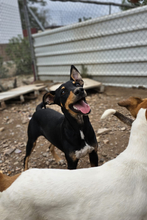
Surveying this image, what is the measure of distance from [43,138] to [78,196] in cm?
261

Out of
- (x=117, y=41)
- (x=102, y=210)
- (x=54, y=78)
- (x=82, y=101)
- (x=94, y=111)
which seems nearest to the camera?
(x=102, y=210)

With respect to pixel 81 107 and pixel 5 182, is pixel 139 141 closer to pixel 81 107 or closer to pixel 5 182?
pixel 81 107

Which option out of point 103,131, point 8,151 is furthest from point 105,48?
point 8,151

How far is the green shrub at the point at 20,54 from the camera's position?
7516 millimetres

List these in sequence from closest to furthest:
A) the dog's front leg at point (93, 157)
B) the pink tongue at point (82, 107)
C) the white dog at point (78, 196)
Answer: the white dog at point (78, 196) < the pink tongue at point (82, 107) < the dog's front leg at point (93, 157)

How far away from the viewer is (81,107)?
1.94 m

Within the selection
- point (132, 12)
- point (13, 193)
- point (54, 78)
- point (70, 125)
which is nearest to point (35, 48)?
point (54, 78)

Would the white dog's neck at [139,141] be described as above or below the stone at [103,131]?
above

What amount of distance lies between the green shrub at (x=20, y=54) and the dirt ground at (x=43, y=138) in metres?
2.71

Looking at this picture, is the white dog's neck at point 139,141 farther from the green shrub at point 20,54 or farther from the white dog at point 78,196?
the green shrub at point 20,54

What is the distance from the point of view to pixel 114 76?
5961 millimetres

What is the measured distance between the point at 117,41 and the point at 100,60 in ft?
2.68

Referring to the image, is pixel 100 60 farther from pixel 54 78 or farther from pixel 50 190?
pixel 50 190

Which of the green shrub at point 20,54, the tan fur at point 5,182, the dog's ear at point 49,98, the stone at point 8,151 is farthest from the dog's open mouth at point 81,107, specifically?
the green shrub at point 20,54
